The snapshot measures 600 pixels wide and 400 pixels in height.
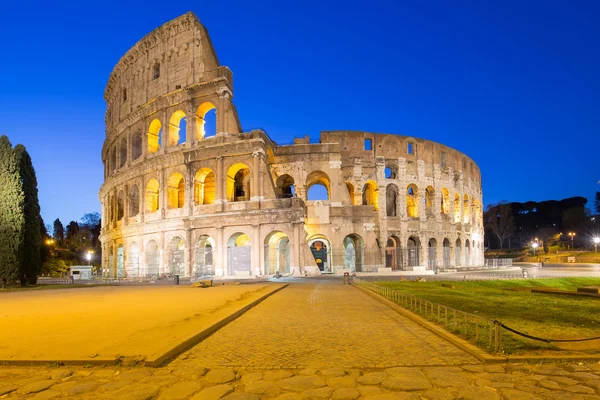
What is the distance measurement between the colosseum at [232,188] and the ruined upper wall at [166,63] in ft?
0.33

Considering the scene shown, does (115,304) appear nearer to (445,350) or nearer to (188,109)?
(445,350)

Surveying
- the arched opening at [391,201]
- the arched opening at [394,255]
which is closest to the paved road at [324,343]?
the arched opening at [394,255]

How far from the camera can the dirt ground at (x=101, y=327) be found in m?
5.95

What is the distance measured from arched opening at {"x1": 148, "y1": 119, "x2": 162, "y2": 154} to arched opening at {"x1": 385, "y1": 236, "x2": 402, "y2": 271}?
20.9 m

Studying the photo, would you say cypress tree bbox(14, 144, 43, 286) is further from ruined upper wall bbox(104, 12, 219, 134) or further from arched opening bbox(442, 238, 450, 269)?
arched opening bbox(442, 238, 450, 269)

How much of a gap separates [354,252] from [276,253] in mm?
6976

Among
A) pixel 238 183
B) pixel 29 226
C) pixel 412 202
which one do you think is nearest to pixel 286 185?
pixel 238 183

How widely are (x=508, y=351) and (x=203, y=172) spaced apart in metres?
27.1

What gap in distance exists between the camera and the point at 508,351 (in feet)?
19.1

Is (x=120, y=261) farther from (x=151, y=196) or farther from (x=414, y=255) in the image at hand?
(x=414, y=255)

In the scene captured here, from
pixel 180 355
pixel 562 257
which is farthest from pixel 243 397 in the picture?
pixel 562 257

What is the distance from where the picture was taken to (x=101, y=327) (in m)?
7.98

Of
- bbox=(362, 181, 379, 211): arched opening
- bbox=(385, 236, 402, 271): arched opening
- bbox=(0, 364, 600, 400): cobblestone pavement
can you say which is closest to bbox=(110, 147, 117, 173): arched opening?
bbox=(362, 181, 379, 211): arched opening

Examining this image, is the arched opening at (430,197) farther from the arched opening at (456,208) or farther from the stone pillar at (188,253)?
the stone pillar at (188,253)
